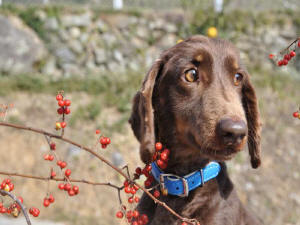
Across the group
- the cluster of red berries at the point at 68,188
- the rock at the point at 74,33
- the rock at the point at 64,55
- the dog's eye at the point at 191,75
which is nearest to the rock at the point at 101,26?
the rock at the point at 74,33

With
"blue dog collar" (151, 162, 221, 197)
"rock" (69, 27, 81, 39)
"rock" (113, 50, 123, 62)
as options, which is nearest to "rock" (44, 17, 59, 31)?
"rock" (69, 27, 81, 39)

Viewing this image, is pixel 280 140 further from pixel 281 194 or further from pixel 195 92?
pixel 195 92

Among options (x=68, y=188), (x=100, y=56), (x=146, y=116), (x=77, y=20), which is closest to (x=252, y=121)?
(x=146, y=116)

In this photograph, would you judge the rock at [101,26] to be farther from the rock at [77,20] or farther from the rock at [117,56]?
the rock at [117,56]

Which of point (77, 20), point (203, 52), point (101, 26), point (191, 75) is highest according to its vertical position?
point (77, 20)

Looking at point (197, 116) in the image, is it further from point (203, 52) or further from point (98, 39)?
point (98, 39)

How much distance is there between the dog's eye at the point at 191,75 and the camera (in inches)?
100

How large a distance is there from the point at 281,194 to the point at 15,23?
6.43 metres

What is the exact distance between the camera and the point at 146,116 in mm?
2424

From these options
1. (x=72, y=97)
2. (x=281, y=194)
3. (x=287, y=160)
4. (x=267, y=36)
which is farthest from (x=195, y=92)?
(x=267, y=36)

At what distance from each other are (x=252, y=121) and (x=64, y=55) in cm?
652

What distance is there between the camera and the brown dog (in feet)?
Result: 7.55

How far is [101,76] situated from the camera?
799 cm

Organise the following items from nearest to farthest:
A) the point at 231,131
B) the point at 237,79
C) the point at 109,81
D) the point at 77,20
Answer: the point at 231,131 < the point at 237,79 < the point at 109,81 < the point at 77,20
